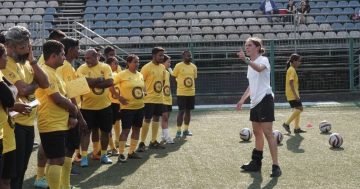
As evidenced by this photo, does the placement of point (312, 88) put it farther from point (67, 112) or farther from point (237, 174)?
point (67, 112)

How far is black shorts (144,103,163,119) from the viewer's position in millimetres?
10281

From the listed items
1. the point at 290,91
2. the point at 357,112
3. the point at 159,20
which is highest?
the point at 159,20

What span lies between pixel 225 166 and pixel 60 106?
3367 mm

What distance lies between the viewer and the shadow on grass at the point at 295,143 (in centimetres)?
985

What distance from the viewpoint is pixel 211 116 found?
647 inches

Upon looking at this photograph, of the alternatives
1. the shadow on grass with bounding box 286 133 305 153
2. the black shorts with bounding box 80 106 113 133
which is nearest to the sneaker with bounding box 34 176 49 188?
the black shorts with bounding box 80 106 113 133

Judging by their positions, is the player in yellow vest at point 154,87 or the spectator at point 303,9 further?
the spectator at point 303,9

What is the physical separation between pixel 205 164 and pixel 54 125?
334cm

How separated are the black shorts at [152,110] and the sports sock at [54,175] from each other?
14.4 feet

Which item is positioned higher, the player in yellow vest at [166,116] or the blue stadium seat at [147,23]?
the blue stadium seat at [147,23]

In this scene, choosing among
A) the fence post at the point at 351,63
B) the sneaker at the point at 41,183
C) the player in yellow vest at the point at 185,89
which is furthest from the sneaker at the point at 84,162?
the fence post at the point at 351,63

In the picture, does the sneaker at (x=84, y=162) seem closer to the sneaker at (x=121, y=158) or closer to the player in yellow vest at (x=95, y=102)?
the player in yellow vest at (x=95, y=102)

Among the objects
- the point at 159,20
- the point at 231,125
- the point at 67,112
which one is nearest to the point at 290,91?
the point at 231,125

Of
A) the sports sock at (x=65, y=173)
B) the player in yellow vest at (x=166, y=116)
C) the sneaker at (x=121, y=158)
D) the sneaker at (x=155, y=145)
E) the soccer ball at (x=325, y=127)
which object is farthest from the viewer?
the soccer ball at (x=325, y=127)
